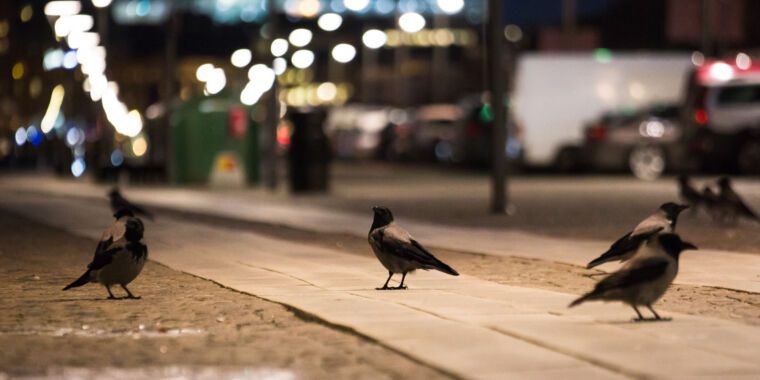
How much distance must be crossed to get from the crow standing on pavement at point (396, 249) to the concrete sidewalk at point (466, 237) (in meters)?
2.64

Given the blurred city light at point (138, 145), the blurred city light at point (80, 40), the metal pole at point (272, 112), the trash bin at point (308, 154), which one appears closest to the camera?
the trash bin at point (308, 154)

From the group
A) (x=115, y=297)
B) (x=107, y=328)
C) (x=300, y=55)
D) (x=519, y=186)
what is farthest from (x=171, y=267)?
(x=300, y=55)

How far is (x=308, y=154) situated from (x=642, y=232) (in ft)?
72.3

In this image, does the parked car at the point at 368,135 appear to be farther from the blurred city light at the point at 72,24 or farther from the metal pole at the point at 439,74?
the metal pole at the point at 439,74

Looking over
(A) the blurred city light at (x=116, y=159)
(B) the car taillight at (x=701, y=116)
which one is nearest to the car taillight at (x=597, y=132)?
(B) the car taillight at (x=701, y=116)

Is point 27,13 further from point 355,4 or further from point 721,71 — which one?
point 721,71

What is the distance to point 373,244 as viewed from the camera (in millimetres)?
14141

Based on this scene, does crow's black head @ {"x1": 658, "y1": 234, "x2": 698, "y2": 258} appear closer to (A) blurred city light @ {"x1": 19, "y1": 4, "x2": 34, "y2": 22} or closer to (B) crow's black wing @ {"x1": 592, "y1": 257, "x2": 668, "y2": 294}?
(B) crow's black wing @ {"x1": 592, "y1": 257, "x2": 668, "y2": 294}

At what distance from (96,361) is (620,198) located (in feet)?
71.3

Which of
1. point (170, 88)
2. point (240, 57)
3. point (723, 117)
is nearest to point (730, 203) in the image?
point (723, 117)

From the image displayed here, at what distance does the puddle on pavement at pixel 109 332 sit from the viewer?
11594 mm

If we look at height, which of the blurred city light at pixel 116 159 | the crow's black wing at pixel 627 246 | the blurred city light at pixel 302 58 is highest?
the blurred city light at pixel 302 58

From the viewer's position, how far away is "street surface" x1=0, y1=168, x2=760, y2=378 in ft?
32.9

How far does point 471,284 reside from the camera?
48.5 ft
